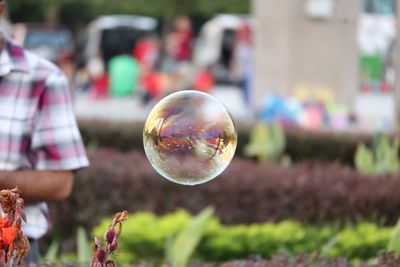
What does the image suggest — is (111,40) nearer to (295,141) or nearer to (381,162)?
(295,141)

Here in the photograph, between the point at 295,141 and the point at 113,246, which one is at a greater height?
the point at 113,246

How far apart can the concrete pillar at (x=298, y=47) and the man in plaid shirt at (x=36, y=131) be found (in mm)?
11356

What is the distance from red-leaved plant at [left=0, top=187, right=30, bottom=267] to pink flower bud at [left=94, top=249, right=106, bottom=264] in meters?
0.16

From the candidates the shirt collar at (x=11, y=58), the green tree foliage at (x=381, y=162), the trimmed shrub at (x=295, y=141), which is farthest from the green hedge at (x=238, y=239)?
the trimmed shrub at (x=295, y=141)

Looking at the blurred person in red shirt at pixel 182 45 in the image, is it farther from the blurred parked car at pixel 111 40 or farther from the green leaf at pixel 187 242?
the green leaf at pixel 187 242

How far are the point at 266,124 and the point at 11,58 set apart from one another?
651 centimetres

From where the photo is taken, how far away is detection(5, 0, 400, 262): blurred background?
684 centimetres

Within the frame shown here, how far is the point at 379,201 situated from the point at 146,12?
134 ft

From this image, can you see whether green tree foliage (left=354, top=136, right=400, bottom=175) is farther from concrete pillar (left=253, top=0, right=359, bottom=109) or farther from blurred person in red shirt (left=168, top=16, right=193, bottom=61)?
blurred person in red shirt (left=168, top=16, right=193, bottom=61)

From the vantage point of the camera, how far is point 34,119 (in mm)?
3770

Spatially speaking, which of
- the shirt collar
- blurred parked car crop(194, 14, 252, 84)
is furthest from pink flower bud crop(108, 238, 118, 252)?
blurred parked car crop(194, 14, 252, 84)

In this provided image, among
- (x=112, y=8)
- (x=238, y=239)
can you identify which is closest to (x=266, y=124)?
(x=238, y=239)

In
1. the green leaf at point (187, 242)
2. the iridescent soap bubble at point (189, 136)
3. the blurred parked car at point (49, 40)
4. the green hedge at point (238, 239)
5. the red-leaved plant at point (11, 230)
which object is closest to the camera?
the red-leaved plant at point (11, 230)

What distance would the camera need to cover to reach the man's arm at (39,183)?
3.62 m
